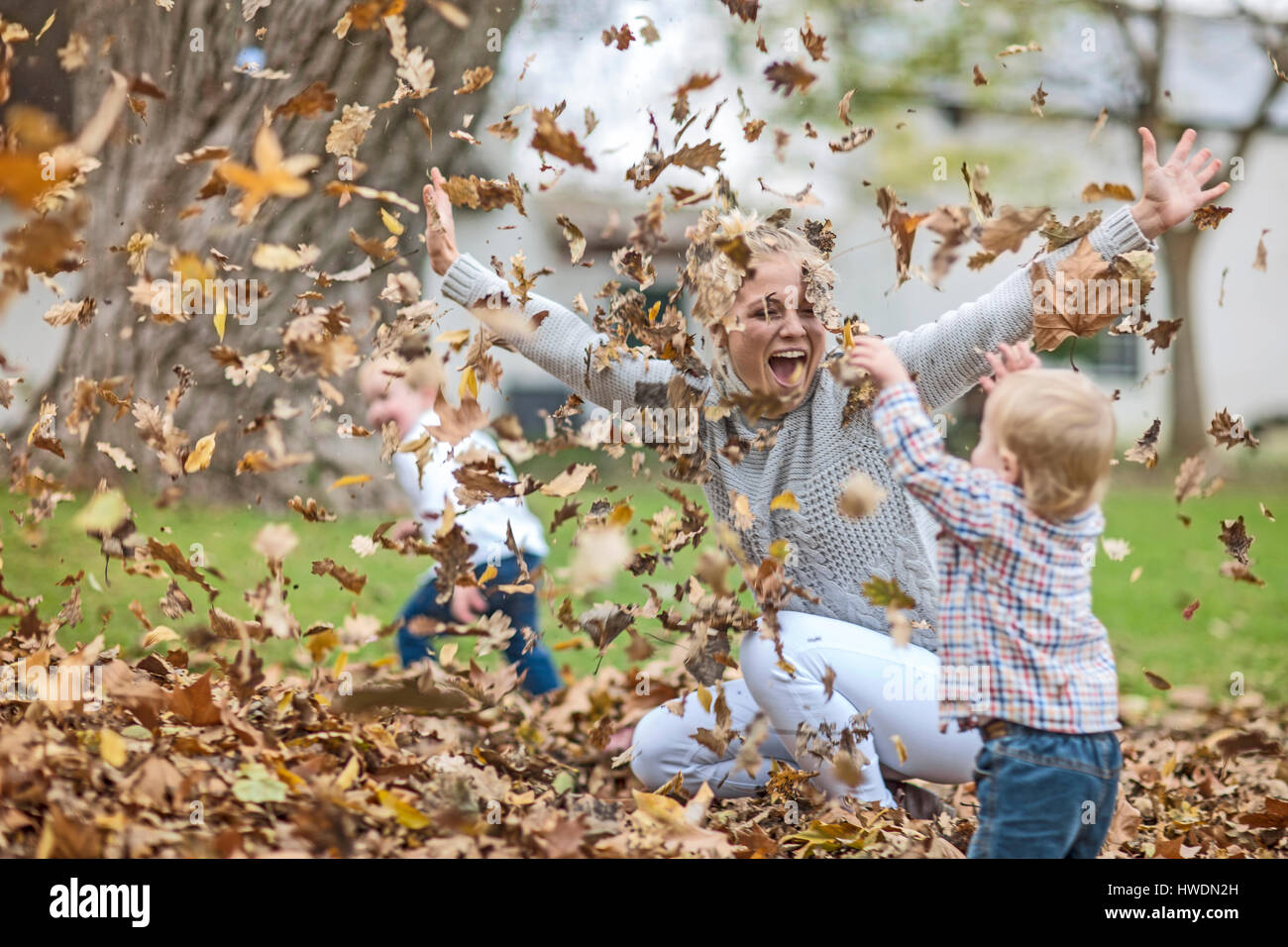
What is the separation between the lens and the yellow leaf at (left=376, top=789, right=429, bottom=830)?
6.97 feet

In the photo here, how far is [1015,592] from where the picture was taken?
6.35 ft

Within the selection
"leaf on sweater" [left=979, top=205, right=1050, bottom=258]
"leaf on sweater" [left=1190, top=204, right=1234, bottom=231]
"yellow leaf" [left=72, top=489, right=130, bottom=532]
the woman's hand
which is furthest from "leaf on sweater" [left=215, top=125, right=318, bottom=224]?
"leaf on sweater" [left=1190, top=204, right=1234, bottom=231]

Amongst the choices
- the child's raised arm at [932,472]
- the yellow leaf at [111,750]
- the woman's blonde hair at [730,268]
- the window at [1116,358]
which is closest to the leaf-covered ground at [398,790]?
the yellow leaf at [111,750]

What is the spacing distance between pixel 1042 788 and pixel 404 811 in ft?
3.58

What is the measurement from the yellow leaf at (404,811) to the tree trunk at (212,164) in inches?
73.1

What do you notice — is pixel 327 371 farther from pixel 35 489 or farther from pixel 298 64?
pixel 298 64

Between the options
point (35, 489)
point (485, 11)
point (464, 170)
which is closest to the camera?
point (35, 489)

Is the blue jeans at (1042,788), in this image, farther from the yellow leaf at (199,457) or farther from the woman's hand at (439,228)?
the yellow leaf at (199,457)

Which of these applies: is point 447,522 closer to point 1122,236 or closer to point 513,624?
point 513,624

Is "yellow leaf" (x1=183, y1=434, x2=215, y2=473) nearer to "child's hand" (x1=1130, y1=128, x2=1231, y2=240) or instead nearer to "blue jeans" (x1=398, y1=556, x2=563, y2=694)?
"blue jeans" (x1=398, y1=556, x2=563, y2=694)

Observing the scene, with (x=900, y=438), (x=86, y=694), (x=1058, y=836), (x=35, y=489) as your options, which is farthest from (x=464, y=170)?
(x=1058, y=836)

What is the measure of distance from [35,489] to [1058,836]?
2414 millimetres

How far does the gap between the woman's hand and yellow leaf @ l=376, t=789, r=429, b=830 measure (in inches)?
45.1
